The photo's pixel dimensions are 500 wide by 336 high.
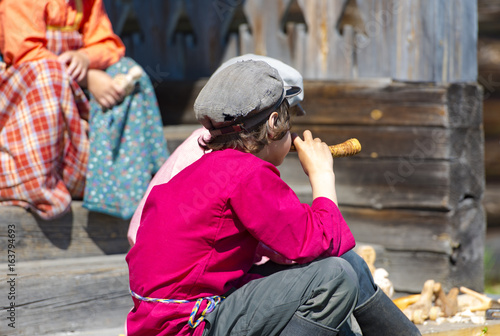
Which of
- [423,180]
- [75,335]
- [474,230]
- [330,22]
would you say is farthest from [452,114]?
[75,335]

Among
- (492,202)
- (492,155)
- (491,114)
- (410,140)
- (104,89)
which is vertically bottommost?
(492,202)

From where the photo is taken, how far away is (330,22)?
10.9 feet

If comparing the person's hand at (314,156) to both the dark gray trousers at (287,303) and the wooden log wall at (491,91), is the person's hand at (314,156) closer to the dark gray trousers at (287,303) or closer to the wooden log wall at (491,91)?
the dark gray trousers at (287,303)

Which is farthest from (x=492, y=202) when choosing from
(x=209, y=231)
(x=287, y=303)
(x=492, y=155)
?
(x=209, y=231)

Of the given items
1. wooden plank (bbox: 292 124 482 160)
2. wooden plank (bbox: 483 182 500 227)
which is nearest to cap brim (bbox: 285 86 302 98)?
wooden plank (bbox: 292 124 482 160)

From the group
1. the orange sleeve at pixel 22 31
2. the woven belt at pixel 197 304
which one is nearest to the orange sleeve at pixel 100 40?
the orange sleeve at pixel 22 31

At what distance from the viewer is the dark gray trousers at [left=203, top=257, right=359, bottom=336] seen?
168 centimetres

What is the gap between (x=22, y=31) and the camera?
261cm

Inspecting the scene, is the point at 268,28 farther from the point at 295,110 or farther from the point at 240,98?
the point at 240,98

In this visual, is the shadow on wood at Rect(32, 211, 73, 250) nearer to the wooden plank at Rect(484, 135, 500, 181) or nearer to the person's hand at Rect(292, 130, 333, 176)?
the person's hand at Rect(292, 130, 333, 176)

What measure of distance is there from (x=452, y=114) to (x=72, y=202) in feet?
5.88

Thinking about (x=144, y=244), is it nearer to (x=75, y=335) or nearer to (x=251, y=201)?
(x=251, y=201)

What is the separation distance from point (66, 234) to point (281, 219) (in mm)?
1298

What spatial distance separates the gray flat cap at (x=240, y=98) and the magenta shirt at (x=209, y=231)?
9 cm
